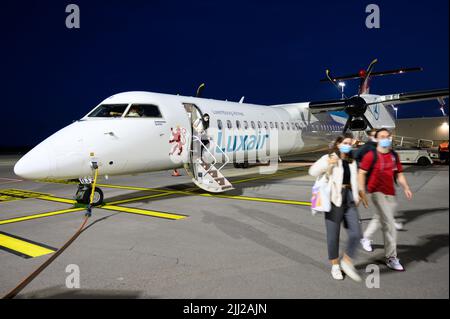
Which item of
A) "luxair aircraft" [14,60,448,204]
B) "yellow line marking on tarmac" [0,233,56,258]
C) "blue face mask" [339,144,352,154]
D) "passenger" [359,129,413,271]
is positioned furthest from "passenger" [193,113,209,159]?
"passenger" [359,129,413,271]

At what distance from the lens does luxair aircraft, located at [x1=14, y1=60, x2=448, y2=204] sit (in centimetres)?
728

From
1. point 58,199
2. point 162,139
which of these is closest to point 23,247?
point 162,139

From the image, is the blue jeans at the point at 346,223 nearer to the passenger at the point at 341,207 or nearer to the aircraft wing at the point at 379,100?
the passenger at the point at 341,207

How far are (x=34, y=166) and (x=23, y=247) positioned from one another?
2116 mm

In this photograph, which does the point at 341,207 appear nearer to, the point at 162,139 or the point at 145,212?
the point at 145,212

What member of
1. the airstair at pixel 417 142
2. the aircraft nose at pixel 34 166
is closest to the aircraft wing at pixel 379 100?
the airstair at pixel 417 142

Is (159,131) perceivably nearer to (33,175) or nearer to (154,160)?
(154,160)

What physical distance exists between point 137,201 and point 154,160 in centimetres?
125

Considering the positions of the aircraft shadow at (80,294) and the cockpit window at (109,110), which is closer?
the aircraft shadow at (80,294)

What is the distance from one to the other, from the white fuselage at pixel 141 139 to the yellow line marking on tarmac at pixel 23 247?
5.20ft

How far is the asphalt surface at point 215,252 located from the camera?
11.5ft

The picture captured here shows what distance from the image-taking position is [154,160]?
8898 mm

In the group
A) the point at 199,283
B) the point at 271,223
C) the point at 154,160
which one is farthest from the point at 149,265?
the point at 154,160

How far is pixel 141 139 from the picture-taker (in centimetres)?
839
